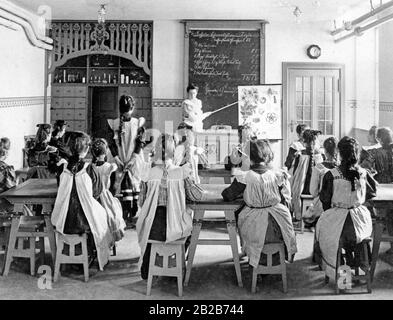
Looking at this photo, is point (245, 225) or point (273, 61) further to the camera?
point (273, 61)

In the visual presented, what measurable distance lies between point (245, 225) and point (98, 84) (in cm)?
653

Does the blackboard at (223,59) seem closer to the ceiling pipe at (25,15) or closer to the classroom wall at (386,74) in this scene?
the classroom wall at (386,74)

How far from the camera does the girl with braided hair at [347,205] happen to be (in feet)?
11.6

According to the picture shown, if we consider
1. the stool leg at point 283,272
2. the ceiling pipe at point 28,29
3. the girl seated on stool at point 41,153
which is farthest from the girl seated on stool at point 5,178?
the ceiling pipe at point 28,29

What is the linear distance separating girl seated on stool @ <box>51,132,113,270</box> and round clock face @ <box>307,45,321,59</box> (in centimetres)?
620

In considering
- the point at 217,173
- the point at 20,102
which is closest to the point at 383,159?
the point at 217,173

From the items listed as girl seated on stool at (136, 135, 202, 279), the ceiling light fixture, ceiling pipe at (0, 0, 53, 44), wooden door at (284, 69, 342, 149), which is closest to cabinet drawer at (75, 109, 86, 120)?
ceiling pipe at (0, 0, 53, 44)

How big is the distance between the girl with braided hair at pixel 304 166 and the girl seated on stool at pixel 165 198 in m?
2.00

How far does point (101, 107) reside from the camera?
32.4 ft


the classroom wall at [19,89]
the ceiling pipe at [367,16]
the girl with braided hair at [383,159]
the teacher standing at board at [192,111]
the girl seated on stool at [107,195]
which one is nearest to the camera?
the girl seated on stool at [107,195]

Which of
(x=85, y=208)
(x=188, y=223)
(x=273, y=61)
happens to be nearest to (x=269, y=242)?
(x=188, y=223)

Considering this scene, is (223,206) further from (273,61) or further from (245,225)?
(273,61)

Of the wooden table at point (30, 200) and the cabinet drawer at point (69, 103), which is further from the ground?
the cabinet drawer at point (69, 103)

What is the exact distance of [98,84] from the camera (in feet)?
31.0
